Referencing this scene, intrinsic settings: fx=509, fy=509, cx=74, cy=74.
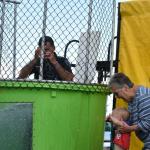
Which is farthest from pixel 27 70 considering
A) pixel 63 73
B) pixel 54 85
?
pixel 54 85

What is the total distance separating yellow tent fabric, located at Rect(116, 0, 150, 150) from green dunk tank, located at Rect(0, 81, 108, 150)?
0.80 meters

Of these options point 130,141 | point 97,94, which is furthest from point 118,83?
point 130,141

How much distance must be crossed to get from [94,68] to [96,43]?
341 mm

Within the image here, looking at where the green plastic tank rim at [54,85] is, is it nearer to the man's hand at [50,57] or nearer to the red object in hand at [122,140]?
the man's hand at [50,57]

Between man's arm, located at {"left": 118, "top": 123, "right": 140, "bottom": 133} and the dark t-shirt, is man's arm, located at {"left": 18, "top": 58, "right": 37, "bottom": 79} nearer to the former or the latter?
the dark t-shirt

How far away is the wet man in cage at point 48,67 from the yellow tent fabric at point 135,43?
960 millimetres

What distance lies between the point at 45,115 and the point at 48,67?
0.63 m

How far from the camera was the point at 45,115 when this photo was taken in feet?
20.4

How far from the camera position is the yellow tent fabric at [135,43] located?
7.01 metres

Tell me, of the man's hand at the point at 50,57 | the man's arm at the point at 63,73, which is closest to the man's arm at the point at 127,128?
the man's arm at the point at 63,73

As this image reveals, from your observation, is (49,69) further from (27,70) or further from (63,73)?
(27,70)

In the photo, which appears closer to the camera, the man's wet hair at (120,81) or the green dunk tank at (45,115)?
the man's wet hair at (120,81)

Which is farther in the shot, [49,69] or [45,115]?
[49,69]

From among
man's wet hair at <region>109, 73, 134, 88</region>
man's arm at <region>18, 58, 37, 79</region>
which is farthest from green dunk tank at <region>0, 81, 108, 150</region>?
man's wet hair at <region>109, 73, 134, 88</region>
